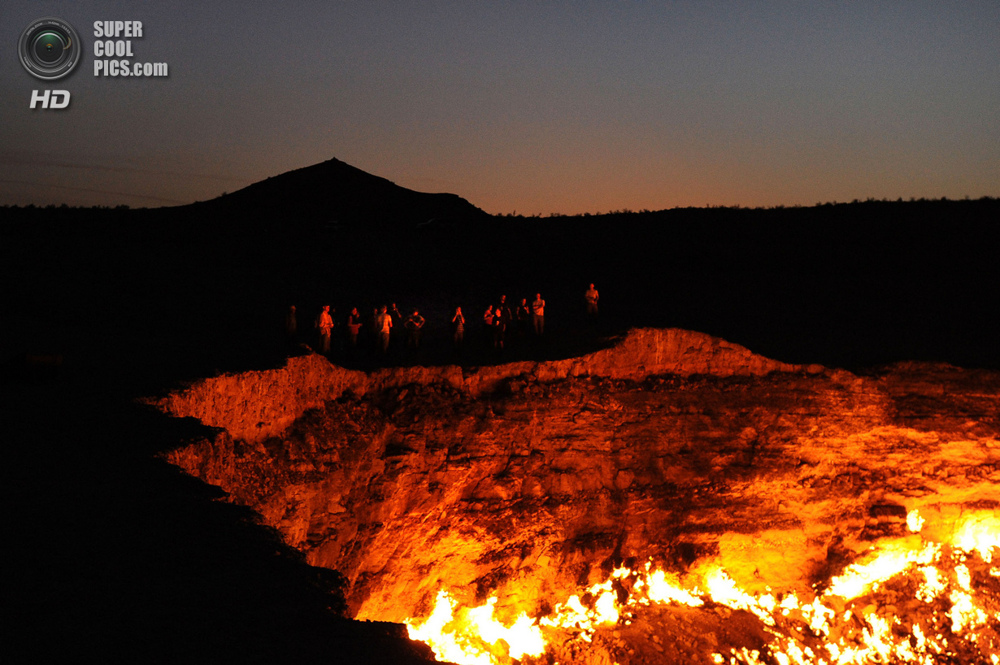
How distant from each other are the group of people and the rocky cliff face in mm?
1776

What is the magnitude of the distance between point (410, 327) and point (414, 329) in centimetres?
9

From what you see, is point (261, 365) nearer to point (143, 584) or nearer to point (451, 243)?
point (143, 584)

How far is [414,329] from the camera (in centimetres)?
1728

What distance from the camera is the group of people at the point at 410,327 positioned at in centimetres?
1683

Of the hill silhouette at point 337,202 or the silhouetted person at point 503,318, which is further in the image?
the hill silhouette at point 337,202

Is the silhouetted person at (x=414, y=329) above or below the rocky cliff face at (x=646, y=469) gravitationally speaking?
above

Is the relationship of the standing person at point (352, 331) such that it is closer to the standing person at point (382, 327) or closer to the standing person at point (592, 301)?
the standing person at point (382, 327)

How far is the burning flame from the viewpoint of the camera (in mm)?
15836

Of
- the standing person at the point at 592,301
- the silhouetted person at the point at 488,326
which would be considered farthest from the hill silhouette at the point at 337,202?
the silhouetted person at the point at 488,326

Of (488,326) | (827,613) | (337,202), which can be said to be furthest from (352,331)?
(337,202)

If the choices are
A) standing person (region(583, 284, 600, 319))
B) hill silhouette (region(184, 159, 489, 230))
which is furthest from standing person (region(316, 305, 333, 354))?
hill silhouette (region(184, 159, 489, 230))

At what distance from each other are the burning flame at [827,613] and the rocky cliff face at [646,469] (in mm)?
257

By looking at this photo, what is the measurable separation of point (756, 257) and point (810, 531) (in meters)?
15.0

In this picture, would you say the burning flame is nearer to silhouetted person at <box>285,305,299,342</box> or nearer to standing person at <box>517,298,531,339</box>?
standing person at <box>517,298,531,339</box>
